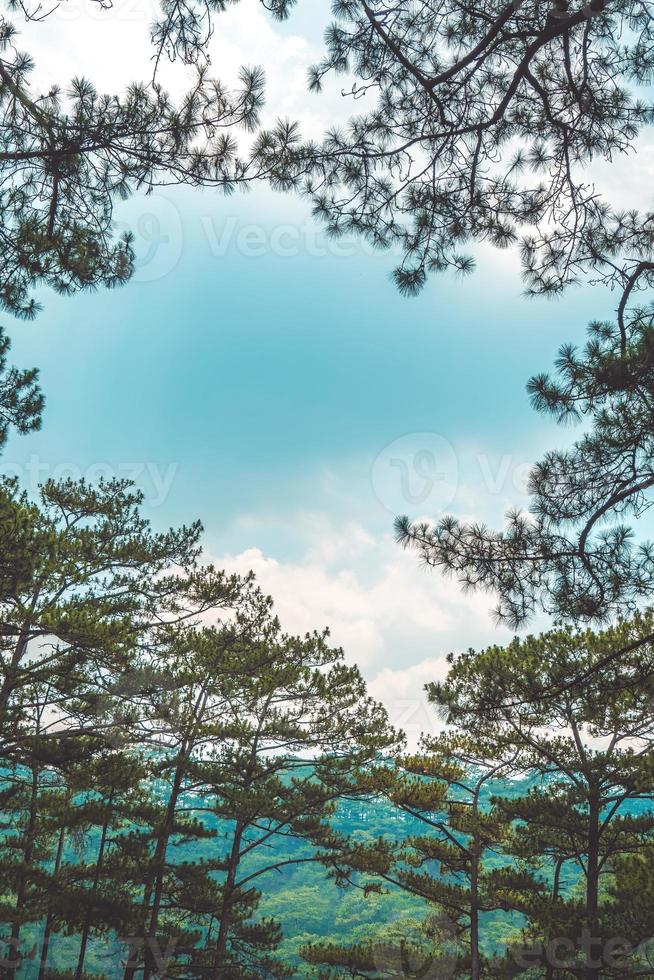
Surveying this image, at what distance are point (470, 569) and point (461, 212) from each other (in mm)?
2784

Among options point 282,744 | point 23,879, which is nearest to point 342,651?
point 282,744

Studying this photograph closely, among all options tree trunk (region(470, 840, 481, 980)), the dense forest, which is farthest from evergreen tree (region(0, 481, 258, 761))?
tree trunk (region(470, 840, 481, 980))

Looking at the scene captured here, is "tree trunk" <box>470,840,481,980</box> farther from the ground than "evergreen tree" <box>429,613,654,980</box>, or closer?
closer

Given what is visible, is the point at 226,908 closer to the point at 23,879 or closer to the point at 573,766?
the point at 23,879

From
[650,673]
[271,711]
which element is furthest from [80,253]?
[271,711]

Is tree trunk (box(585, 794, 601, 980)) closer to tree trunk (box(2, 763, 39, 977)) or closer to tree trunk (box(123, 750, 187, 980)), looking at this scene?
tree trunk (box(123, 750, 187, 980))

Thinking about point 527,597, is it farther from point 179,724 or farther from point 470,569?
point 179,724

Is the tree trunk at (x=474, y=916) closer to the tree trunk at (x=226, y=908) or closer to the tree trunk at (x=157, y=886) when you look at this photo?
the tree trunk at (x=226, y=908)

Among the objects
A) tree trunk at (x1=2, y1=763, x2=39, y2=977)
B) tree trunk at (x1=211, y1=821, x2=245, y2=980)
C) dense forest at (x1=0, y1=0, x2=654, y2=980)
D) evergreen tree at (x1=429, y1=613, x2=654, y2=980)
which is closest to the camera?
dense forest at (x1=0, y1=0, x2=654, y2=980)

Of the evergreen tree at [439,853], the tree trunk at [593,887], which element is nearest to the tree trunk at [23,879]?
the evergreen tree at [439,853]

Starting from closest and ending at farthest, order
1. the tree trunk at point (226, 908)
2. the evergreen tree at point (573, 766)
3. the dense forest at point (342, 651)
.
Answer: the dense forest at point (342, 651) < the evergreen tree at point (573, 766) < the tree trunk at point (226, 908)

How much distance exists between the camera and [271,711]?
1192cm

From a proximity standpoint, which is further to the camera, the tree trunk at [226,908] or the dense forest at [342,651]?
the tree trunk at [226,908]

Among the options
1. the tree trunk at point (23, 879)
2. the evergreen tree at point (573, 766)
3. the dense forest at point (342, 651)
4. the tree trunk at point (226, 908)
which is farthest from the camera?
the tree trunk at point (226, 908)
